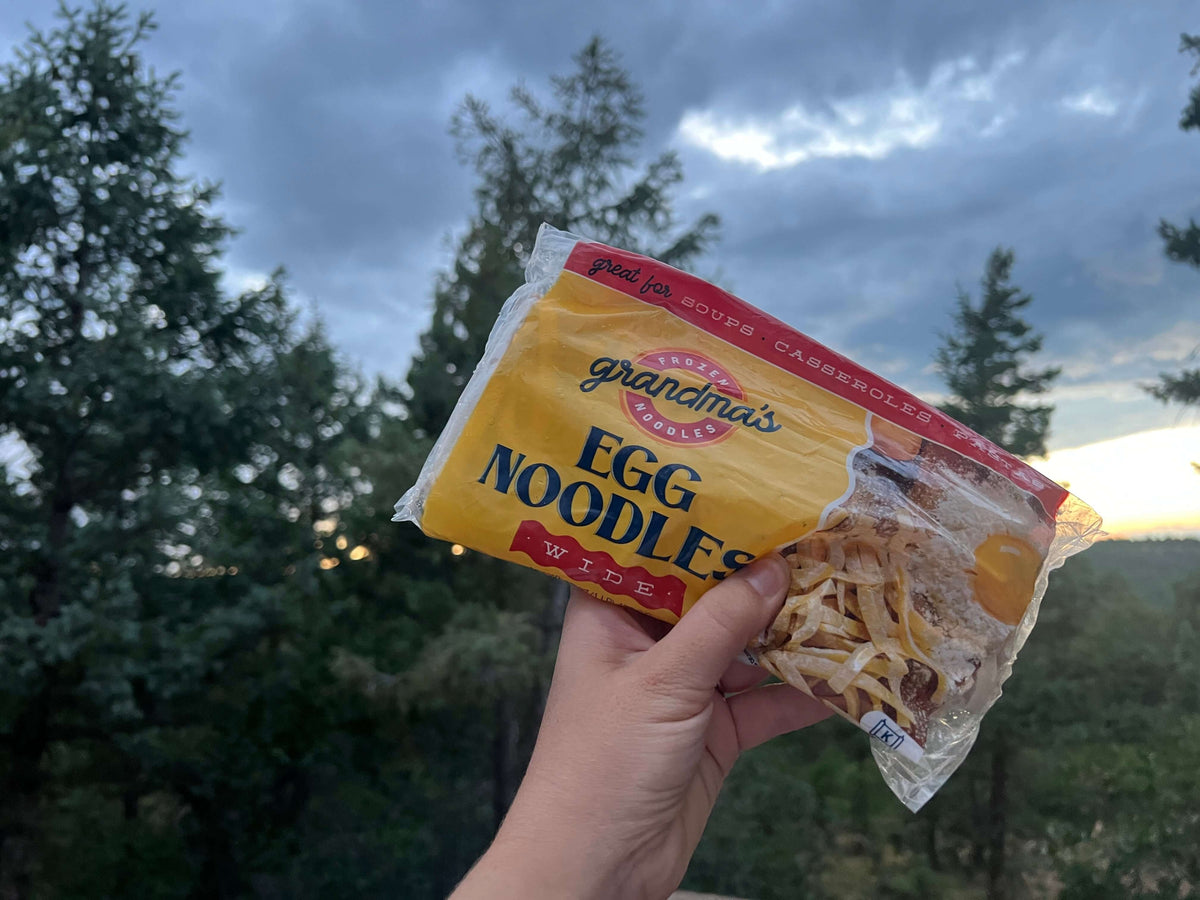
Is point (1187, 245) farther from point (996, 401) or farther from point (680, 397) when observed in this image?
point (680, 397)

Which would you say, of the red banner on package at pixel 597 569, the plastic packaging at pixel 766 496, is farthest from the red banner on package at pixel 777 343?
the red banner on package at pixel 597 569

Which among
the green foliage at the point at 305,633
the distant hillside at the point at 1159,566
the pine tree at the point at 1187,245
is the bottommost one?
the green foliage at the point at 305,633

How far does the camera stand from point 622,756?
1186 millimetres

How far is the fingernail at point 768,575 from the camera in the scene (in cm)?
120

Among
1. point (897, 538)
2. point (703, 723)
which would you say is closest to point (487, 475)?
point (703, 723)

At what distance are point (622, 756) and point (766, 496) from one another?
1.55ft

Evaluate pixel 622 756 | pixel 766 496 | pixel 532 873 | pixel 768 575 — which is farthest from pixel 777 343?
pixel 532 873

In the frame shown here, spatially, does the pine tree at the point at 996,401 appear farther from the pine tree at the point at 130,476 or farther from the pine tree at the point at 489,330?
the pine tree at the point at 130,476

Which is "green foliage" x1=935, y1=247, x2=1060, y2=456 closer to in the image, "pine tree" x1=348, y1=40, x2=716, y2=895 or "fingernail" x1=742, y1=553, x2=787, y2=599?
"pine tree" x1=348, y1=40, x2=716, y2=895

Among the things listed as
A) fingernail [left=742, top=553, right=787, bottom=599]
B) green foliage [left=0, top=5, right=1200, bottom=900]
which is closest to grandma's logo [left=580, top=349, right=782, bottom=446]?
fingernail [left=742, top=553, right=787, bottom=599]

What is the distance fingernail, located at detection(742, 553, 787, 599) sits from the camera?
1197 millimetres

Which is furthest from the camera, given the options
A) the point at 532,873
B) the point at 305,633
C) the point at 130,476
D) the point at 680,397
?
the point at 305,633

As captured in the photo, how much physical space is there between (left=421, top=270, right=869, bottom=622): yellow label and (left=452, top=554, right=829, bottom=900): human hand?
90mm

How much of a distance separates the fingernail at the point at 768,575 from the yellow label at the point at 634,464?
0.03 metres
